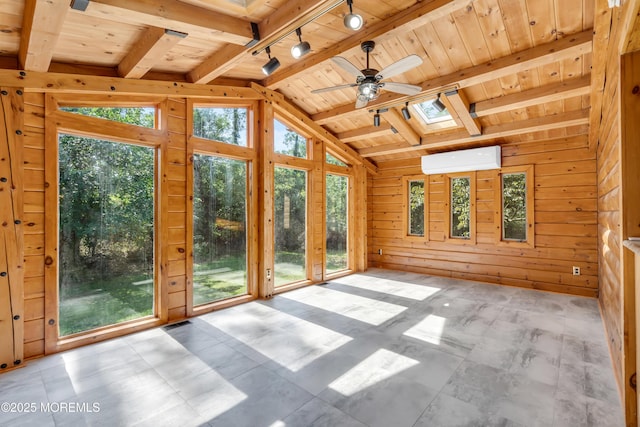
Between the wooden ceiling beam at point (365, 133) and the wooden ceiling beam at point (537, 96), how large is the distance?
4.88ft

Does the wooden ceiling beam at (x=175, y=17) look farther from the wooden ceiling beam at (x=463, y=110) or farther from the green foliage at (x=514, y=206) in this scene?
the green foliage at (x=514, y=206)

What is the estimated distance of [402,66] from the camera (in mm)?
2600

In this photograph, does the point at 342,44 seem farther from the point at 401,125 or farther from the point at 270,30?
the point at 401,125

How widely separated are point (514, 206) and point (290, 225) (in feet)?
13.0

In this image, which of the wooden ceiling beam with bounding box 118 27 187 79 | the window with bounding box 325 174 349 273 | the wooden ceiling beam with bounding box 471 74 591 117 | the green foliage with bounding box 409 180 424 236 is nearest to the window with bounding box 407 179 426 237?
the green foliage with bounding box 409 180 424 236

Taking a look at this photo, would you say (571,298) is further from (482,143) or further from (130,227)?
(130,227)

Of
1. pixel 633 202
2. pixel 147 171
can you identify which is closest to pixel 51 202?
pixel 147 171

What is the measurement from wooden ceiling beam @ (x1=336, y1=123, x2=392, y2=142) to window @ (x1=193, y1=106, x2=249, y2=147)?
2.05 m

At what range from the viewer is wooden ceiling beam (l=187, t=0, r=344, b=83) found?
242 cm

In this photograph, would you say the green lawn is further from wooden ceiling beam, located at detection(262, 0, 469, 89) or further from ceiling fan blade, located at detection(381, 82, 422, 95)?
ceiling fan blade, located at detection(381, 82, 422, 95)

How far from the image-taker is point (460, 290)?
5.04m

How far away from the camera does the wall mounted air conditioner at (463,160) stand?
17.1 feet

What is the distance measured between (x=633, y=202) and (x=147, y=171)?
432 cm

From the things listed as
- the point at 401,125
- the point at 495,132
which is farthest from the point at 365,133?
the point at 495,132
